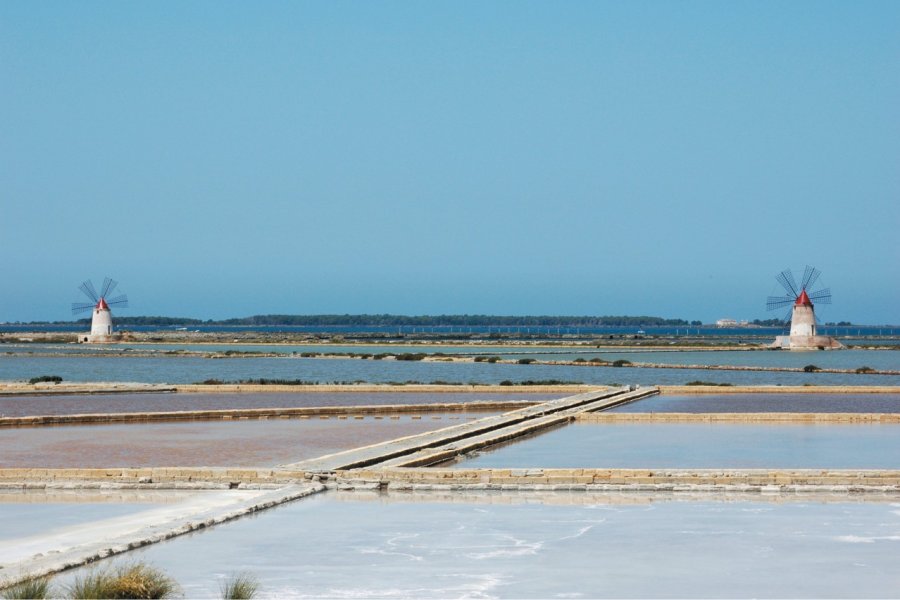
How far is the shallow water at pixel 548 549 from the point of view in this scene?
6.74m

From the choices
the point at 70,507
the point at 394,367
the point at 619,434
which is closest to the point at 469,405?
the point at 619,434

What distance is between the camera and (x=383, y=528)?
28.2 ft

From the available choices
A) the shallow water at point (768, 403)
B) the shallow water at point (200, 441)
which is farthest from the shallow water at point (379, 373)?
the shallow water at point (200, 441)

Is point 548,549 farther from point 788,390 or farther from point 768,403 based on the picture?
point 788,390

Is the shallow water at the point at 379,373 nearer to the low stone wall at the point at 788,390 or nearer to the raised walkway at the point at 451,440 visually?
the low stone wall at the point at 788,390

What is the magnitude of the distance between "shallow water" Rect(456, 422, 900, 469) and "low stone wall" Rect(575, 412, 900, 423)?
1.64ft

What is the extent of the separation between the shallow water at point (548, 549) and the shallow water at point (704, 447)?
8.38 feet

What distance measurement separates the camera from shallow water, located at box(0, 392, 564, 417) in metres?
21.1

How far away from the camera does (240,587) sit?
20.7 feet

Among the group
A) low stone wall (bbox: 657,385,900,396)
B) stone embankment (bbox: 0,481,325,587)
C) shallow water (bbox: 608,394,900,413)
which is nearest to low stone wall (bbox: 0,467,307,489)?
stone embankment (bbox: 0,481,325,587)

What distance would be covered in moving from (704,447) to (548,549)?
261 inches

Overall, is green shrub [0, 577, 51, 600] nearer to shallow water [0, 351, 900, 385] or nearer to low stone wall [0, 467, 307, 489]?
low stone wall [0, 467, 307, 489]

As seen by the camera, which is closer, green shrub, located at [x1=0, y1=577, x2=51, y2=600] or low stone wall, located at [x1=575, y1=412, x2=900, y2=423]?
green shrub, located at [x1=0, y1=577, x2=51, y2=600]

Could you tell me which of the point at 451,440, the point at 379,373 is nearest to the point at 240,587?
the point at 451,440
